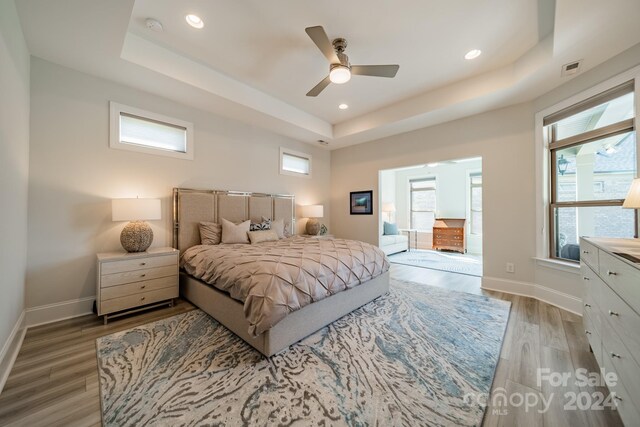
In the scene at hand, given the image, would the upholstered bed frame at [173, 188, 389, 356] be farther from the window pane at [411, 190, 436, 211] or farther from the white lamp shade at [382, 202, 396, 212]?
the window pane at [411, 190, 436, 211]

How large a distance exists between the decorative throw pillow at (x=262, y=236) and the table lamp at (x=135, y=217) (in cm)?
129

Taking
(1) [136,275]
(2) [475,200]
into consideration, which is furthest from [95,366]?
(2) [475,200]

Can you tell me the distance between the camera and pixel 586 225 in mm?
2842

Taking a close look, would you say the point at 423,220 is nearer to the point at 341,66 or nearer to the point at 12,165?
the point at 341,66

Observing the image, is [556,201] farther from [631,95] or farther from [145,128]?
[145,128]

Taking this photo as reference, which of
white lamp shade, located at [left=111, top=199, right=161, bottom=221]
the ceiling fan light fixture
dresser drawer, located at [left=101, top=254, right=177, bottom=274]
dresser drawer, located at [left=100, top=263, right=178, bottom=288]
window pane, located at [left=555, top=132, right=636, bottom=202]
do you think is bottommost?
dresser drawer, located at [left=100, top=263, right=178, bottom=288]

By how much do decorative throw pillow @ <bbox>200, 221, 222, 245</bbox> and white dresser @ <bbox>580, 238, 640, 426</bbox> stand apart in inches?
153

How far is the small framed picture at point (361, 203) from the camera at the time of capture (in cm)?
536

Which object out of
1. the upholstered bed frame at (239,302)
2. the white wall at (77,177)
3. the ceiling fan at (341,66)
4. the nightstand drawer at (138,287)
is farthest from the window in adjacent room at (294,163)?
the nightstand drawer at (138,287)

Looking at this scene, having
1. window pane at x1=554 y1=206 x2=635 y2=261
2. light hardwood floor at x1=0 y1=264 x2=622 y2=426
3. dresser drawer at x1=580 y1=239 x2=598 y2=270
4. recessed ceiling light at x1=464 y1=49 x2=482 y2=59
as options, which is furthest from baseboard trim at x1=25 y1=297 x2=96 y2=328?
window pane at x1=554 y1=206 x2=635 y2=261

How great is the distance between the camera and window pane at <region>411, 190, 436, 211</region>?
308 inches

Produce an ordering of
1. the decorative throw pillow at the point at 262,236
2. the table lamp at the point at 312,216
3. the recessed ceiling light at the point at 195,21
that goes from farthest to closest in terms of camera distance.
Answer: the table lamp at the point at 312,216, the decorative throw pillow at the point at 262,236, the recessed ceiling light at the point at 195,21

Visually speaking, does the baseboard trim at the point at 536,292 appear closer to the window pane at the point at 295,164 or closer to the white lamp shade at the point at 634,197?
the white lamp shade at the point at 634,197

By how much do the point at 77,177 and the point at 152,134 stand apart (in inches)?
40.3
